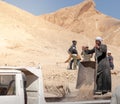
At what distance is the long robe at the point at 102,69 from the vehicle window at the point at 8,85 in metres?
3.10

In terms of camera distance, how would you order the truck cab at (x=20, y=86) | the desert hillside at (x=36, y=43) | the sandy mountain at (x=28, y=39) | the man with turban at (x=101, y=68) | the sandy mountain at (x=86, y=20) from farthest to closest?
the sandy mountain at (x=86, y=20) < the sandy mountain at (x=28, y=39) < the desert hillside at (x=36, y=43) < the man with turban at (x=101, y=68) < the truck cab at (x=20, y=86)

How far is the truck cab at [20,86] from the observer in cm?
759

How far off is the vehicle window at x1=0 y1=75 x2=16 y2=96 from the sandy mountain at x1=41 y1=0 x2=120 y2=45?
7477cm

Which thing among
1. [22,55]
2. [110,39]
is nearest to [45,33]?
[22,55]

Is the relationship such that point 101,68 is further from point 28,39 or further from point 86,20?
point 86,20

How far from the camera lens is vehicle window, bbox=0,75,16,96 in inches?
302

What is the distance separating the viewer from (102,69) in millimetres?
10664

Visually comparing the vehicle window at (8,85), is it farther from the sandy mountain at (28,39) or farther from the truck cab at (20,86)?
the sandy mountain at (28,39)

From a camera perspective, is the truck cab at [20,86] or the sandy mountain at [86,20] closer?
the truck cab at [20,86]

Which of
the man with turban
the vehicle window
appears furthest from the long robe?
the vehicle window

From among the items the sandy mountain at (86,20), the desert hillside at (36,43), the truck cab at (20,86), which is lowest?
the truck cab at (20,86)

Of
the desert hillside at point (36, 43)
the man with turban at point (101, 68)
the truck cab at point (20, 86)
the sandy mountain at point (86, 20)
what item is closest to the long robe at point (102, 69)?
the man with turban at point (101, 68)

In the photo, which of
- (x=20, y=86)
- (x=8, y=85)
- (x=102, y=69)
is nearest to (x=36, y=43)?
(x=102, y=69)

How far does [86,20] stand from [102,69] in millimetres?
81797
